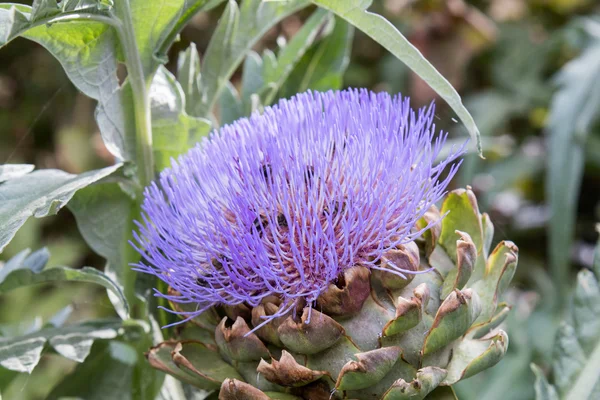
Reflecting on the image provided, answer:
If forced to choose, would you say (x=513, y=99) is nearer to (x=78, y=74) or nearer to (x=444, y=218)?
(x=444, y=218)

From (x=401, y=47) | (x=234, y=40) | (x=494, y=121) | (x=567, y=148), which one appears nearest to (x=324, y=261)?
(x=401, y=47)

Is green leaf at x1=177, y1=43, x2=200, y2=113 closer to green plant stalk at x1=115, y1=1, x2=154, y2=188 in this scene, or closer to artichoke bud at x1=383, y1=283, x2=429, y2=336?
green plant stalk at x1=115, y1=1, x2=154, y2=188

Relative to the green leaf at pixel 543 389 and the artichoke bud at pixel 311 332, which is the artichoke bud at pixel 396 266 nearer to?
the artichoke bud at pixel 311 332

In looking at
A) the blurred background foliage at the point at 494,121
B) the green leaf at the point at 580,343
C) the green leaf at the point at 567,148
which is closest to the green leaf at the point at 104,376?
the green leaf at the point at 580,343

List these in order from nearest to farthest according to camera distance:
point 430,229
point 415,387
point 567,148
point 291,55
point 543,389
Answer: point 415,387, point 430,229, point 543,389, point 291,55, point 567,148

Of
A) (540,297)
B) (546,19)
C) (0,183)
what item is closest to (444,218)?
(0,183)

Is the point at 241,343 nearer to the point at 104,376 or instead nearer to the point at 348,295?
the point at 348,295
